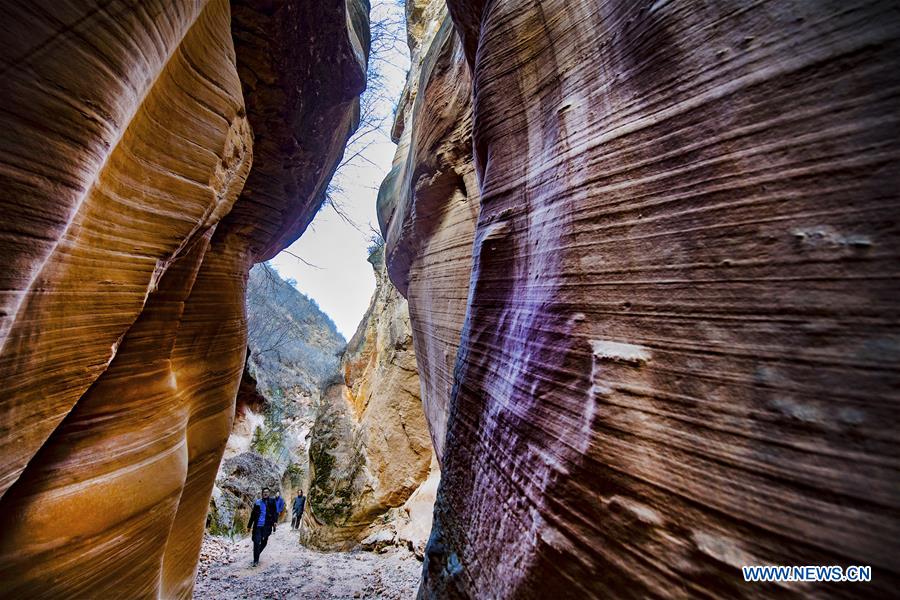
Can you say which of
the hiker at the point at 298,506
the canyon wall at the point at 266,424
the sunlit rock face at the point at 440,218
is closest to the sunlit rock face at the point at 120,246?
the sunlit rock face at the point at 440,218

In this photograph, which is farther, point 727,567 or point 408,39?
point 408,39

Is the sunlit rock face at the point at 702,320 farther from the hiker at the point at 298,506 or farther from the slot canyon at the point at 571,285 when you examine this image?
the hiker at the point at 298,506

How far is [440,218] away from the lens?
3828 millimetres

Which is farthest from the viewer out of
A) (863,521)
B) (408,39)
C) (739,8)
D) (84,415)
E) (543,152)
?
(408,39)

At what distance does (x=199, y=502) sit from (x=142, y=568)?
1547mm

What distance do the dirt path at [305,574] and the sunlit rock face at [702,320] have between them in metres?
4.94

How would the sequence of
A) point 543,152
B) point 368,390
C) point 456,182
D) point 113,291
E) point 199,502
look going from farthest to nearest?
point 368,390
point 199,502
point 456,182
point 113,291
point 543,152

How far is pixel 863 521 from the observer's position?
→ 0.60 m

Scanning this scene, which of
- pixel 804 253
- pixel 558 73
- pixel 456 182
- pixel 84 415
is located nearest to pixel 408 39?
pixel 456 182

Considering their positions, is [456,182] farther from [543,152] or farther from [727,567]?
[727,567]

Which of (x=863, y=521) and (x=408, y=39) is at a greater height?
(x=408, y=39)

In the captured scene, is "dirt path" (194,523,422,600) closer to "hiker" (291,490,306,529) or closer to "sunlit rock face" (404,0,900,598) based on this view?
"hiker" (291,490,306,529)

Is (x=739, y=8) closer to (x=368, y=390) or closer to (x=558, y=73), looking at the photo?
(x=558, y=73)

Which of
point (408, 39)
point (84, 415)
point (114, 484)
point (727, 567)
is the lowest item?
point (114, 484)
